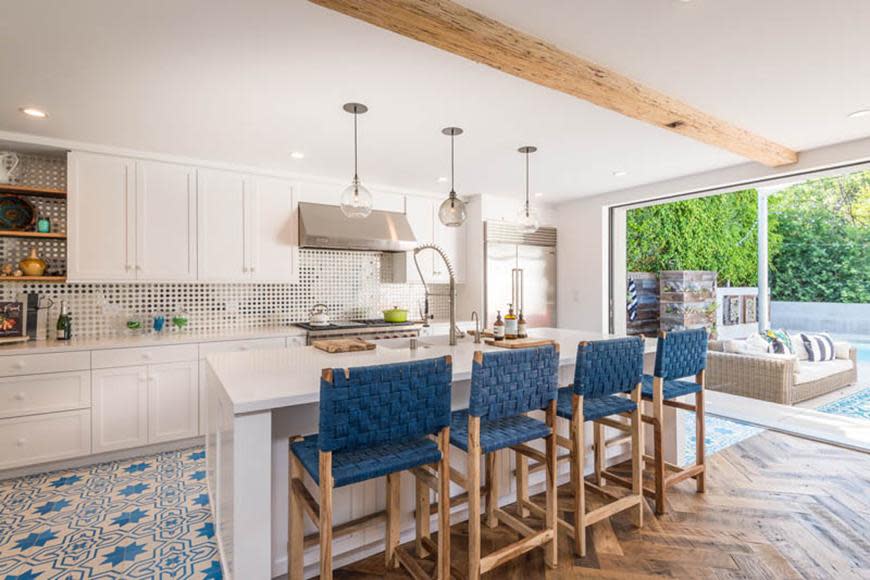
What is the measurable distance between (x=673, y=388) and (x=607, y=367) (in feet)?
2.53

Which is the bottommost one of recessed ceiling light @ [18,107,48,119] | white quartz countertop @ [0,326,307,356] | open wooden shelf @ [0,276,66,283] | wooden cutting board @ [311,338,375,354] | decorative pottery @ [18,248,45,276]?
white quartz countertop @ [0,326,307,356]

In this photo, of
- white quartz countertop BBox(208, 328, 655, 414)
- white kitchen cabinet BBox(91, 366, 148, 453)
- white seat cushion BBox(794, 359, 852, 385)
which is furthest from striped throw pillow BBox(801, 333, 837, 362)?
white kitchen cabinet BBox(91, 366, 148, 453)

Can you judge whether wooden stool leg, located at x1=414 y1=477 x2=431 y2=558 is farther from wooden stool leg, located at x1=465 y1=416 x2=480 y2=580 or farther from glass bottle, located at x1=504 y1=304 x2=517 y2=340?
glass bottle, located at x1=504 y1=304 x2=517 y2=340

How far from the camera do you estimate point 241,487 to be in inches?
58.8

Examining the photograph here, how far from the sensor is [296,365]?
206cm

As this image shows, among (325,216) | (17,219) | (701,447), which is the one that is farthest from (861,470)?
(17,219)

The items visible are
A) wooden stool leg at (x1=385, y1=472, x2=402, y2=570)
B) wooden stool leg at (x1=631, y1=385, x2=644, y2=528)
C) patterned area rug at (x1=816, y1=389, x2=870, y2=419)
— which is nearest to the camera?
wooden stool leg at (x1=385, y1=472, x2=402, y2=570)

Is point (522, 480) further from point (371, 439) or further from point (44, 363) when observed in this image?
point (44, 363)

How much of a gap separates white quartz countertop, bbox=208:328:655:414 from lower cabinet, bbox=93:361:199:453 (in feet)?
4.43

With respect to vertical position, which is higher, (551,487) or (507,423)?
(507,423)

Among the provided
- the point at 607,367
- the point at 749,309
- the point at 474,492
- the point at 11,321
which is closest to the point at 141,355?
the point at 11,321

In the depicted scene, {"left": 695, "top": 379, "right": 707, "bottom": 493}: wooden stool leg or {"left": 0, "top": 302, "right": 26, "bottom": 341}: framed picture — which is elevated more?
{"left": 0, "top": 302, "right": 26, "bottom": 341}: framed picture

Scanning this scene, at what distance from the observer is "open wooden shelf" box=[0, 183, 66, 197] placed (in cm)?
312

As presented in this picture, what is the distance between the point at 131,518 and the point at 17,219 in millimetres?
2461
